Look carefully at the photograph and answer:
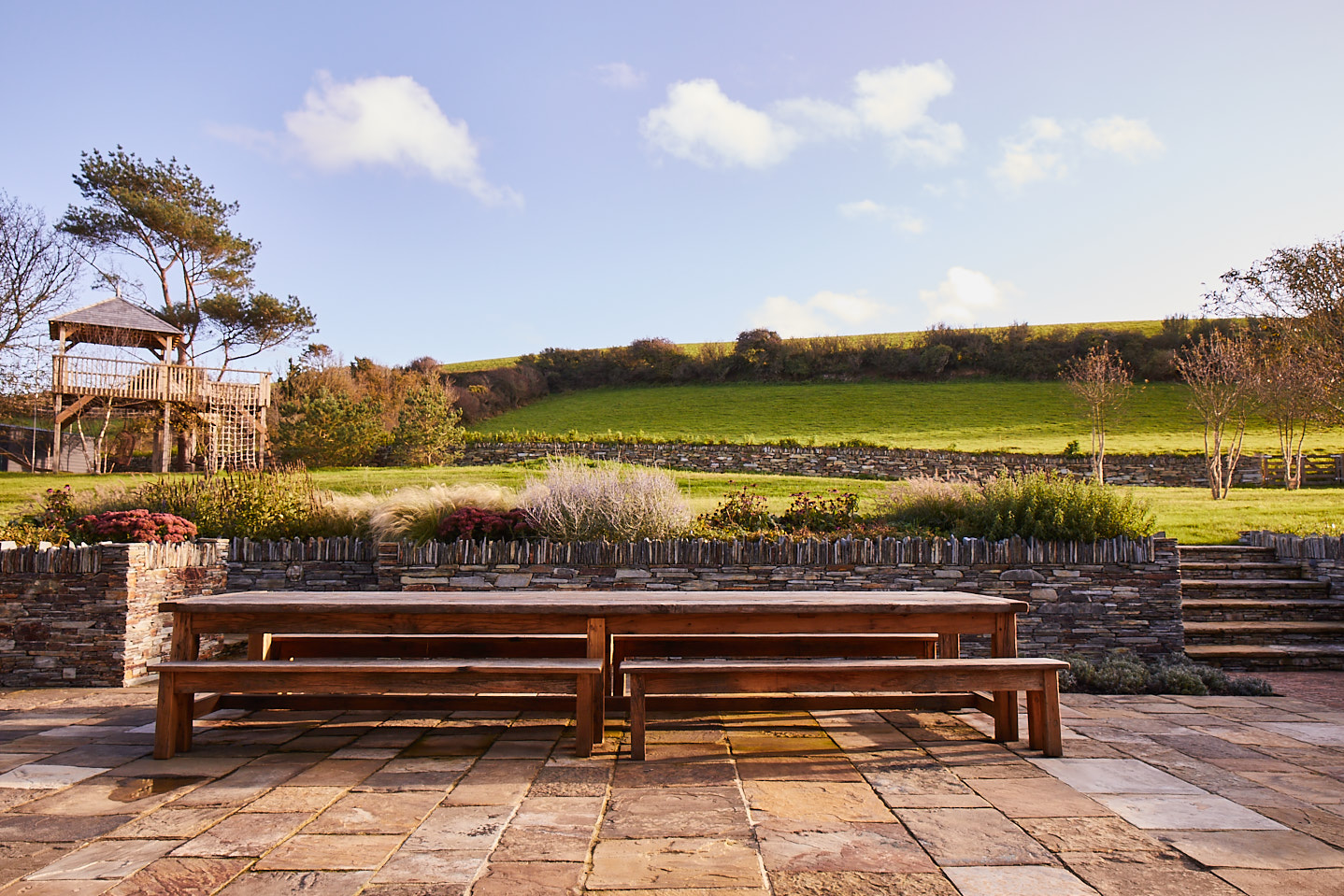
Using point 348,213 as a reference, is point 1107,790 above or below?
below

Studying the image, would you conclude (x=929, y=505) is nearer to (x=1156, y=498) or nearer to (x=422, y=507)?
(x=422, y=507)

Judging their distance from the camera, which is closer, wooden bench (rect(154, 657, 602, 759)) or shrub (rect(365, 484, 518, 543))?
wooden bench (rect(154, 657, 602, 759))

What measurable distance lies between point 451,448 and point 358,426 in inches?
125

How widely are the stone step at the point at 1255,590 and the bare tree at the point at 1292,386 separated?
23.2 ft

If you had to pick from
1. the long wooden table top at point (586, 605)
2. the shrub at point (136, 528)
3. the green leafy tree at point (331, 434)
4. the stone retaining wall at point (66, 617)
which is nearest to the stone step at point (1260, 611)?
the long wooden table top at point (586, 605)

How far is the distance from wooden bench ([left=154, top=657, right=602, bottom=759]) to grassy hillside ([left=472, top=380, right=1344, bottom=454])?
18.8 m

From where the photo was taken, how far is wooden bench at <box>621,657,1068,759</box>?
3.35 m

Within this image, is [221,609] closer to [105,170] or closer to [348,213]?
[348,213]

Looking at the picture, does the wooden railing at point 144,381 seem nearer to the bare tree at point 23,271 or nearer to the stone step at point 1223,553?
the bare tree at point 23,271

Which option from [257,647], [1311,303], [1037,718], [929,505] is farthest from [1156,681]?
[1311,303]

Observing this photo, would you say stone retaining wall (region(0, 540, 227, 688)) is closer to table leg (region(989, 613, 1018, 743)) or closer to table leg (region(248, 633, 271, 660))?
table leg (region(248, 633, 271, 660))

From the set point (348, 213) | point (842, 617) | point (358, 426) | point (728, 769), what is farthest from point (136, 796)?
point (358, 426)

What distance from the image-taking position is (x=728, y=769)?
3242 mm

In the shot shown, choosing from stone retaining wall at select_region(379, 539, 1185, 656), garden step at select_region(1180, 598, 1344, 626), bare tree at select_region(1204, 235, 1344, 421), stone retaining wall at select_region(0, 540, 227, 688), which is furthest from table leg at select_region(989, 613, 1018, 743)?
bare tree at select_region(1204, 235, 1344, 421)
